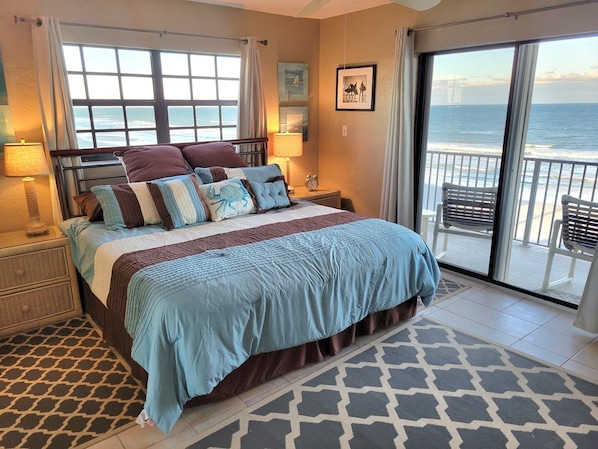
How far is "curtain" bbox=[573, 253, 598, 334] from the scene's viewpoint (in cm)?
277

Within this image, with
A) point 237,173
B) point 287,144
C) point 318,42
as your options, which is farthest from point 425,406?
point 318,42

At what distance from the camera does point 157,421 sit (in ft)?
6.07

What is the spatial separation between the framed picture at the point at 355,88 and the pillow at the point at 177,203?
2.21 m

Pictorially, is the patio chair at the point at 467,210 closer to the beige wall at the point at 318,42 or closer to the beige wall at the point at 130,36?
the beige wall at the point at 318,42

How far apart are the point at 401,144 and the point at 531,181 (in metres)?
1.46

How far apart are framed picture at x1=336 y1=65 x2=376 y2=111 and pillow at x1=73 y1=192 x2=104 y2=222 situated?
2799 mm

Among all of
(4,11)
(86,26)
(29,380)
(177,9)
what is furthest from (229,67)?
(29,380)

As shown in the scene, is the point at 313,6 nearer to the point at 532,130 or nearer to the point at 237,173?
the point at 237,173

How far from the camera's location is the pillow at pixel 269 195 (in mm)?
3379

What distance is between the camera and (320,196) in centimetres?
447

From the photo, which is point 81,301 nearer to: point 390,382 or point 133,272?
point 133,272

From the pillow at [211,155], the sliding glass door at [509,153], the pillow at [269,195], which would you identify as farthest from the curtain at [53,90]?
the sliding glass door at [509,153]

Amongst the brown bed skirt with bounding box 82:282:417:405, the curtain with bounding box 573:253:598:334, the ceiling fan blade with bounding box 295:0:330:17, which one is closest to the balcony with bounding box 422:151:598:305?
the curtain with bounding box 573:253:598:334

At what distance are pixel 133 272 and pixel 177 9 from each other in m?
2.61
